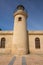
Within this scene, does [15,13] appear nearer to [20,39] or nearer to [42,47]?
[20,39]

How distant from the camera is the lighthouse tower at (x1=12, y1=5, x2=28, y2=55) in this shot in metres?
16.3

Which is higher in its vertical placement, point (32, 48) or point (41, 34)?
point (41, 34)

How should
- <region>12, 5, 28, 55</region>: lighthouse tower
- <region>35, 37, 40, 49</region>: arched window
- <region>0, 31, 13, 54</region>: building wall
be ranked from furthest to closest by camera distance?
<region>35, 37, 40, 49</region>: arched window, <region>0, 31, 13, 54</region>: building wall, <region>12, 5, 28, 55</region>: lighthouse tower

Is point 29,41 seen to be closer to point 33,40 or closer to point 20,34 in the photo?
point 33,40

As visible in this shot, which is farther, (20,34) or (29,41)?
(29,41)

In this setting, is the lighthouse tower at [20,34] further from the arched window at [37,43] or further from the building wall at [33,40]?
the arched window at [37,43]

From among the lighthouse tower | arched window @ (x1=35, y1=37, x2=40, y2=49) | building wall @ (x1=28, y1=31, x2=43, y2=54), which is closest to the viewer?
the lighthouse tower

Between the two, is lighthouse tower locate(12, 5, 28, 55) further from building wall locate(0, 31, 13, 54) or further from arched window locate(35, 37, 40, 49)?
arched window locate(35, 37, 40, 49)

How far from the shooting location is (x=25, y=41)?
16641 mm

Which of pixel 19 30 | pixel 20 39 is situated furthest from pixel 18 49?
pixel 19 30

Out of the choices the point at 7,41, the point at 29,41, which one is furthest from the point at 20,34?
the point at 7,41

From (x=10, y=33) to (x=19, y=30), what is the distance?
1.86m

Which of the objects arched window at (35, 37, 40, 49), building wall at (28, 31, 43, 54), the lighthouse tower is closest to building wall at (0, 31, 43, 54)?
building wall at (28, 31, 43, 54)

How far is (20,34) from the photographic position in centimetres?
1656
